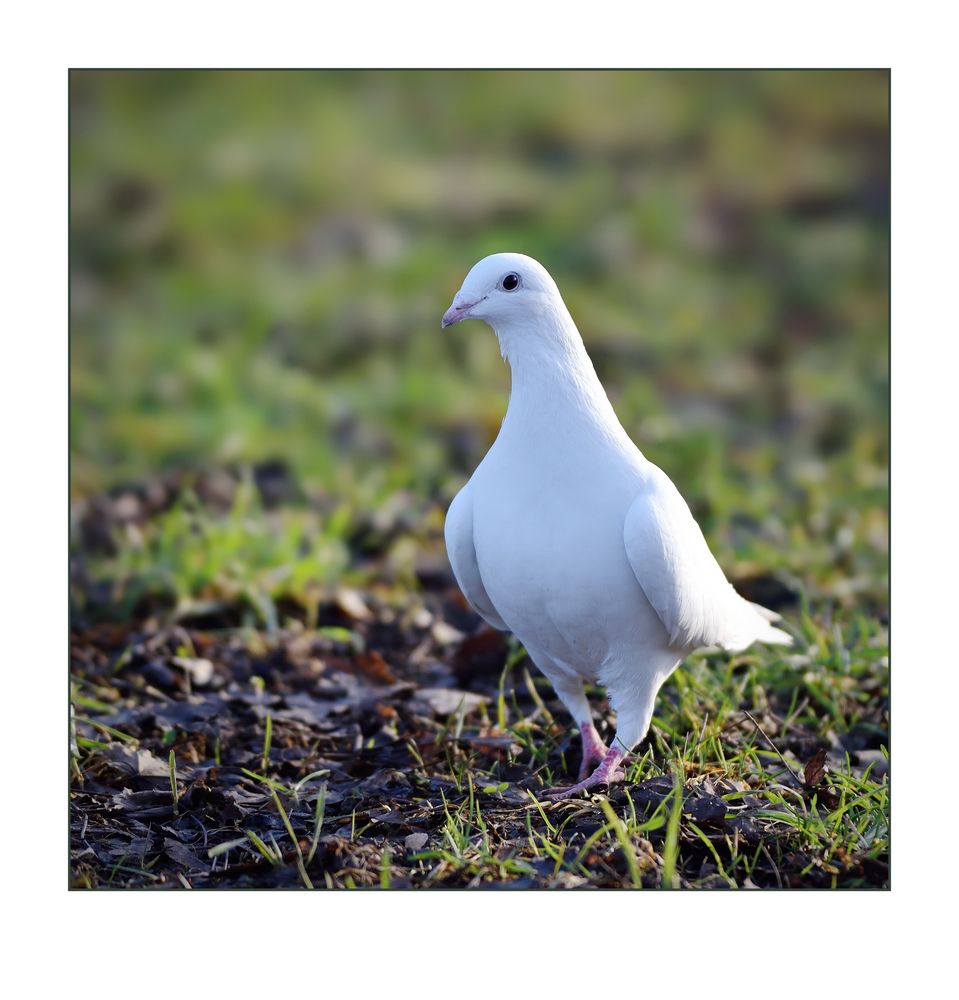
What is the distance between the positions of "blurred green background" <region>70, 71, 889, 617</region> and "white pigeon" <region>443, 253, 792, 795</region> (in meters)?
1.69

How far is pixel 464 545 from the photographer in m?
3.65

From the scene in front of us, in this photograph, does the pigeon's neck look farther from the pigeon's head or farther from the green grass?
the green grass

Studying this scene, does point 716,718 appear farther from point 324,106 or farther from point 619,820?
point 324,106

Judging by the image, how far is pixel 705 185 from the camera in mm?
10328

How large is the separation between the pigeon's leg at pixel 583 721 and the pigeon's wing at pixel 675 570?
414 millimetres

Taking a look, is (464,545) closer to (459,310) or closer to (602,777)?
(459,310)

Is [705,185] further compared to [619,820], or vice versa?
[705,185]

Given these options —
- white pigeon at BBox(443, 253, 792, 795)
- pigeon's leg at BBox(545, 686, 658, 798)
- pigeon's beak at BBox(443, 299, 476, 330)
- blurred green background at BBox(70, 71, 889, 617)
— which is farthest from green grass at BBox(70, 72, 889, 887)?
pigeon's beak at BBox(443, 299, 476, 330)

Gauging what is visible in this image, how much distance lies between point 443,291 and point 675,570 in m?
5.90

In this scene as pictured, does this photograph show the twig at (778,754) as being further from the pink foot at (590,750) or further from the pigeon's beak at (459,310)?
the pigeon's beak at (459,310)

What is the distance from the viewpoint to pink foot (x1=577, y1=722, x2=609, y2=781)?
3828 mm

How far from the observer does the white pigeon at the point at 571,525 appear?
3.35 metres

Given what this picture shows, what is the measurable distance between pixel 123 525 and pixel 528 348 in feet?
10.0

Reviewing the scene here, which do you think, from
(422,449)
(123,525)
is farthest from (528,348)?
(422,449)
